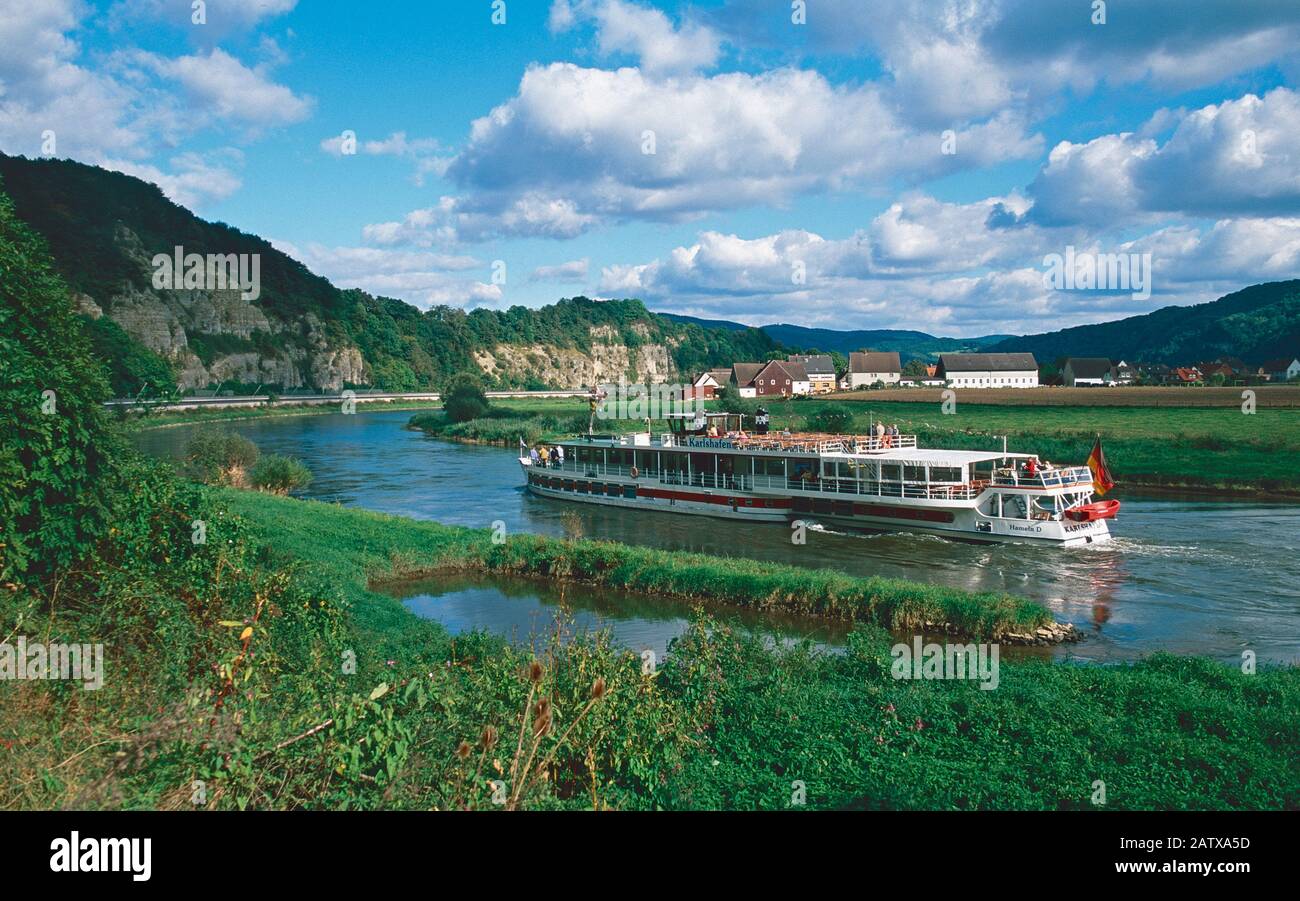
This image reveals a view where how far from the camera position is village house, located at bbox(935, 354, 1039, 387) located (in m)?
138

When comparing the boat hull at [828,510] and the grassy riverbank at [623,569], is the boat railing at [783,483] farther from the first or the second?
the grassy riverbank at [623,569]

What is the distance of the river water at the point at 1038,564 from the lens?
76.1 ft

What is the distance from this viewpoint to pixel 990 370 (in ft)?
459

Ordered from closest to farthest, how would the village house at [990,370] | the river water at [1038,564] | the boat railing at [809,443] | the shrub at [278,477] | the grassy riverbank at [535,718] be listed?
the grassy riverbank at [535,718] → the river water at [1038,564] → the boat railing at [809,443] → the shrub at [278,477] → the village house at [990,370]

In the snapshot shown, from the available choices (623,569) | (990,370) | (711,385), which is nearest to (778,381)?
(711,385)

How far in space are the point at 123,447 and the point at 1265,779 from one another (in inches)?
753

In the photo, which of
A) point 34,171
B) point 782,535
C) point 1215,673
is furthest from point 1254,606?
point 34,171

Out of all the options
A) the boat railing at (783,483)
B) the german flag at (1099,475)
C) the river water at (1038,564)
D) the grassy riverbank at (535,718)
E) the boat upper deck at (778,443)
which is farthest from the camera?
the boat upper deck at (778,443)

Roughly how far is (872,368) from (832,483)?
11705 centimetres

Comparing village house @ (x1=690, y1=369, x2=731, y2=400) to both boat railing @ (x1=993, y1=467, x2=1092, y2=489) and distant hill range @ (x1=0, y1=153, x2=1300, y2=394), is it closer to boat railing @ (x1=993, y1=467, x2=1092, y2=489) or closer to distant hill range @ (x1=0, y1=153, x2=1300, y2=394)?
distant hill range @ (x1=0, y1=153, x2=1300, y2=394)

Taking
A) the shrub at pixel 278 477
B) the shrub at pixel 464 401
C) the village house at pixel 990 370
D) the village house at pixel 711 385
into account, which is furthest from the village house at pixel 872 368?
the shrub at pixel 278 477

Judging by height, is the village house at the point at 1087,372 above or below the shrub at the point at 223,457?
above

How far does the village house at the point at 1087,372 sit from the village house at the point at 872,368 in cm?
2864
